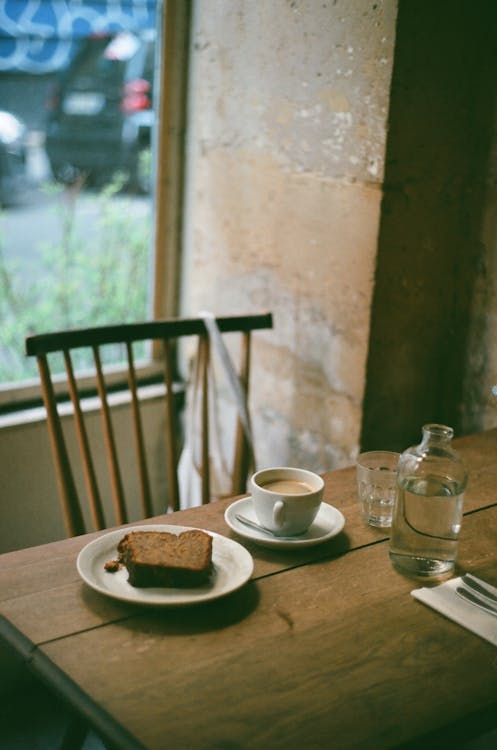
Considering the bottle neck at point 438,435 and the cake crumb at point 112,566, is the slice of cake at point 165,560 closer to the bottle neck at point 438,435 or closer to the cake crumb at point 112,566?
the cake crumb at point 112,566

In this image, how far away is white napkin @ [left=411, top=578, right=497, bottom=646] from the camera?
3.34 feet

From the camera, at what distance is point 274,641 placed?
983 mm

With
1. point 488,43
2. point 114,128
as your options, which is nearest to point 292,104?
point 488,43

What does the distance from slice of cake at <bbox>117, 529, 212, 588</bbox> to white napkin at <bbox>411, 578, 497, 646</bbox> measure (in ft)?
0.93

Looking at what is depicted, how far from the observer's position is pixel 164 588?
1060mm

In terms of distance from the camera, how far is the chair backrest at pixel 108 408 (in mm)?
1603

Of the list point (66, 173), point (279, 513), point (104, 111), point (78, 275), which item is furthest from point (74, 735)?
point (104, 111)

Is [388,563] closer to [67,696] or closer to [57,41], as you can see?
[67,696]

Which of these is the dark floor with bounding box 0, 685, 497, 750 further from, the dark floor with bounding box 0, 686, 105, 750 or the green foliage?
the green foliage

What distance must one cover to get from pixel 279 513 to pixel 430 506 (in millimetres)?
209

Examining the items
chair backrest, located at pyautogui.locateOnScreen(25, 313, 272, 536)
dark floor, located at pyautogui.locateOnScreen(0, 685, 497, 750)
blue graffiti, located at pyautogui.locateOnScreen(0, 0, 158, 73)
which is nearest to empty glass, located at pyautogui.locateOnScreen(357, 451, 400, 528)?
chair backrest, located at pyautogui.locateOnScreen(25, 313, 272, 536)

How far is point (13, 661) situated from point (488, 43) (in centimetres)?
191

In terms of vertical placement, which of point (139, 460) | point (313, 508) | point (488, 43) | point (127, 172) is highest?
point (488, 43)

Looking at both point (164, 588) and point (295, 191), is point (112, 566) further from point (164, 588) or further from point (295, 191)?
point (295, 191)
